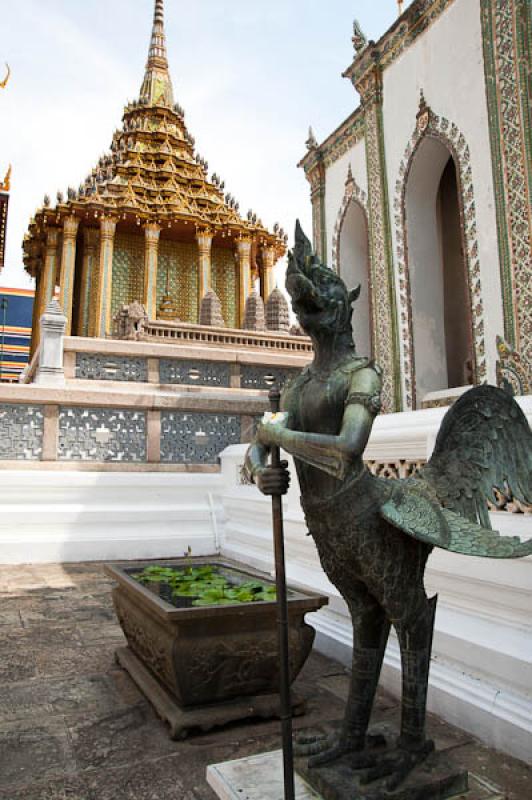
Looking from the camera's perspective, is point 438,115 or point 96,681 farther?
point 438,115

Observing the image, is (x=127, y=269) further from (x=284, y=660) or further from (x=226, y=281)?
(x=284, y=660)

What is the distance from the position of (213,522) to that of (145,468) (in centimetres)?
91

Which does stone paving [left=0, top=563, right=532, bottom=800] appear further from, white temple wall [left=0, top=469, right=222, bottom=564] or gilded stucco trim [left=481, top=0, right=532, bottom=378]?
gilded stucco trim [left=481, top=0, right=532, bottom=378]

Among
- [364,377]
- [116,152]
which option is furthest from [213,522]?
[116,152]

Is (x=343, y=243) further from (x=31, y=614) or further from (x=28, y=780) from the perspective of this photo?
(x=28, y=780)

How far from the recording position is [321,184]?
26.7 ft

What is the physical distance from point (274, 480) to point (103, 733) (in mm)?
1340

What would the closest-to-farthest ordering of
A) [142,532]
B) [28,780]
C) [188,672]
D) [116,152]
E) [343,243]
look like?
[28,780] < [188,672] < [142,532] < [343,243] < [116,152]

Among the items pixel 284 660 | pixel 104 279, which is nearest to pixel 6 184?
pixel 104 279

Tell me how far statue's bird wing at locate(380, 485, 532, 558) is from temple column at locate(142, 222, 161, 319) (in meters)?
16.9

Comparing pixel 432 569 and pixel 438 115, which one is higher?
pixel 438 115

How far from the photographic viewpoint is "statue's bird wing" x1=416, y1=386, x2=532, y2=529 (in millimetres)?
1843

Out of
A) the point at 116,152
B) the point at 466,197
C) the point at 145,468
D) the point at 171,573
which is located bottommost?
the point at 171,573

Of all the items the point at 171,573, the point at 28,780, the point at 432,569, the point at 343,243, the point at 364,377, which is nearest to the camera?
the point at 364,377
